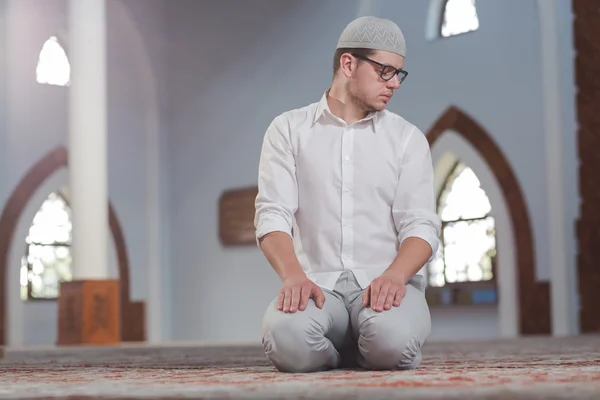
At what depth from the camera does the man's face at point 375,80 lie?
3096 mm

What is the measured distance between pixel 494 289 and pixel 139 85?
5.12 metres

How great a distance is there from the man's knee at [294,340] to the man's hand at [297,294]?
25 mm

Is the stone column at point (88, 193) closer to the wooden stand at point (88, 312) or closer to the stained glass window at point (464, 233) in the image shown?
the wooden stand at point (88, 312)

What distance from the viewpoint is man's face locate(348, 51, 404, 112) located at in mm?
3096

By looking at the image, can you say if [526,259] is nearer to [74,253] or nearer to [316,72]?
[316,72]

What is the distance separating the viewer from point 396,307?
116 inches

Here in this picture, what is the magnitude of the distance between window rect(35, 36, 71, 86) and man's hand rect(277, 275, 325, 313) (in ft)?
31.9

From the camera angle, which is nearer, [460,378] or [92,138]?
[460,378]

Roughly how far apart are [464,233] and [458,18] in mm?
2170

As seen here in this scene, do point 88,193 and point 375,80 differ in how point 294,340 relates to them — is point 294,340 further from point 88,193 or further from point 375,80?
point 88,193

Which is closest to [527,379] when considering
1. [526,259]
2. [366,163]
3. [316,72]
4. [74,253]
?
[366,163]

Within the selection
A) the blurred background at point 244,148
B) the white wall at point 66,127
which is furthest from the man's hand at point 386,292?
the white wall at point 66,127

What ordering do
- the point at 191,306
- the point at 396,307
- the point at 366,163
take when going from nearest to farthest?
the point at 396,307 < the point at 366,163 < the point at 191,306

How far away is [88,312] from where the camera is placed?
8.63m
